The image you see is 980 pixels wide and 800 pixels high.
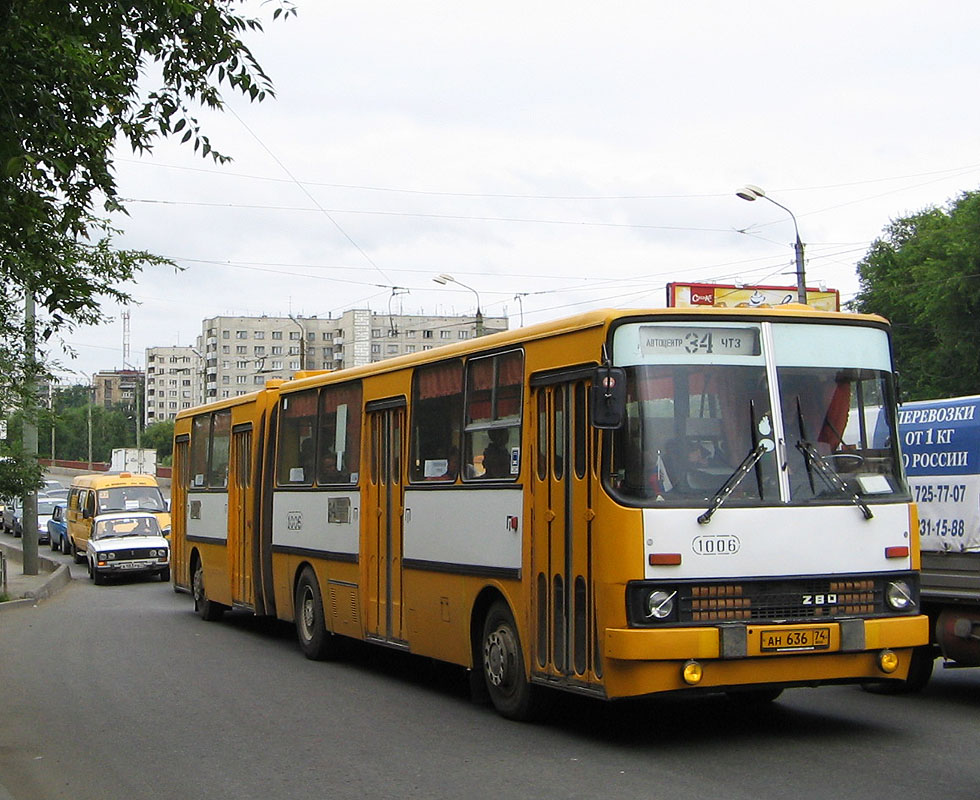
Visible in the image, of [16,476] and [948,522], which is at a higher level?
[16,476]

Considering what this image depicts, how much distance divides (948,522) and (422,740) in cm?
466

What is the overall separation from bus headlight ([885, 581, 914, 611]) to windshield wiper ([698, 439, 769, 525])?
129 cm

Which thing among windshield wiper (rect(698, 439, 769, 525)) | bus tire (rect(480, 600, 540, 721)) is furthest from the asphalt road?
windshield wiper (rect(698, 439, 769, 525))

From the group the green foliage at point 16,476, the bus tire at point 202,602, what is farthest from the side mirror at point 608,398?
the green foliage at point 16,476

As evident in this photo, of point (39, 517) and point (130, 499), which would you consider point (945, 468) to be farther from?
point (39, 517)

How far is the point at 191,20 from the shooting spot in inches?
387

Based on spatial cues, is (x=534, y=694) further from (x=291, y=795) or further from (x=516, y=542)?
(x=291, y=795)

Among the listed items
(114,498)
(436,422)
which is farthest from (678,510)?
(114,498)

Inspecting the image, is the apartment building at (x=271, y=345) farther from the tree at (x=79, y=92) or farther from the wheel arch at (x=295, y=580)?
the tree at (x=79, y=92)

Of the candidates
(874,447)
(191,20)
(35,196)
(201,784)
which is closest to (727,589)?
(874,447)

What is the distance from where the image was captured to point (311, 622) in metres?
15.8

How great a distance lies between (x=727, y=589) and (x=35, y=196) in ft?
19.8

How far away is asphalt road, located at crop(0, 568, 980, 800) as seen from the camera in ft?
27.1

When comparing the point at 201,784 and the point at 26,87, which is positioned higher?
the point at 26,87
